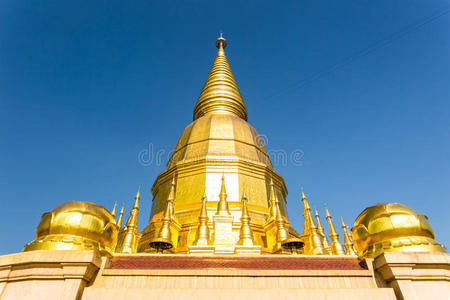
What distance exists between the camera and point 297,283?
4953 mm

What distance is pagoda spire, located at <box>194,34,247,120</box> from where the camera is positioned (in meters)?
22.9

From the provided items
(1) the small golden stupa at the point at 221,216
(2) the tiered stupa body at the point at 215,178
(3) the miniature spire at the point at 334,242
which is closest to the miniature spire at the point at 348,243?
(1) the small golden stupa at the point at 221,216

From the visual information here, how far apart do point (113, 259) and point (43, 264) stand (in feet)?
3.97

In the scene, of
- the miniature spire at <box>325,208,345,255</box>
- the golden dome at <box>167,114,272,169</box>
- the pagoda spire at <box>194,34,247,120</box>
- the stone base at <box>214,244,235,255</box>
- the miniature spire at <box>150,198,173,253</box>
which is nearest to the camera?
the miniature spire at <box>150,198,173,253</box>

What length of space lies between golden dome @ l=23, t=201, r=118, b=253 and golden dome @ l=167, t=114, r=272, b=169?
11.2m

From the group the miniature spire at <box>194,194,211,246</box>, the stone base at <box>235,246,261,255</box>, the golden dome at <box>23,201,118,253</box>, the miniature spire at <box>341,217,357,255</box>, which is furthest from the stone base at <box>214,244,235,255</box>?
the miniature spire at <box>341,217,357,255</box>

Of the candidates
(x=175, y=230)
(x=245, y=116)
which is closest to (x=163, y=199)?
(x=175, y=230)

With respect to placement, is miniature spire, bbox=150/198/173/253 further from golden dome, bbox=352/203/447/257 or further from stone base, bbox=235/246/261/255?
golden dome, bbox=352/203/447/257

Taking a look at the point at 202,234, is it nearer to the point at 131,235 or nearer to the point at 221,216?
the point at 221,216

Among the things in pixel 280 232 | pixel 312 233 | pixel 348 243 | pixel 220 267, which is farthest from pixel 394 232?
pixel 348 243

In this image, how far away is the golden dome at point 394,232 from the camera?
5.39 meters

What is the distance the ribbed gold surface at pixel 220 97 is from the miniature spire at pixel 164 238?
11444 mm

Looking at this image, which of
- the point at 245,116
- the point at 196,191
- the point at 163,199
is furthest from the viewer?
the point at 245,116

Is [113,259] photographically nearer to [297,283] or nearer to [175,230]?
[297,283]
